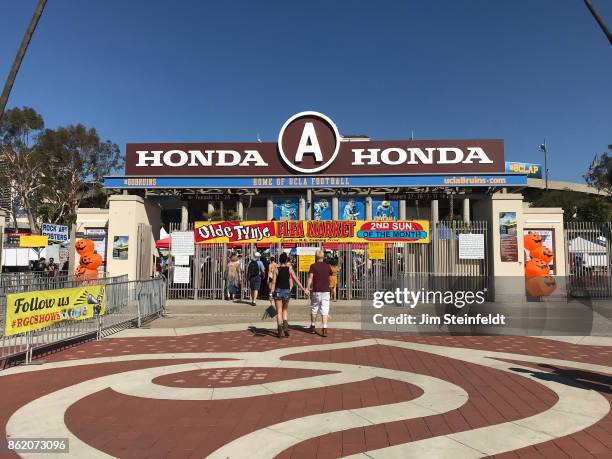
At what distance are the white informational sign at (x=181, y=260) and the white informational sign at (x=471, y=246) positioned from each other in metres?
10.1

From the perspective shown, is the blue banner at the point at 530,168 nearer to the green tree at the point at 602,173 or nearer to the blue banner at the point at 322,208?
the green tree at the point at 602,173

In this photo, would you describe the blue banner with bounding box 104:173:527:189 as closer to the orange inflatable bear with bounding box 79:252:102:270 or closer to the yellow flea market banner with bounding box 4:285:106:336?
the orange inflatable bear with bounding box 79:252:102:270

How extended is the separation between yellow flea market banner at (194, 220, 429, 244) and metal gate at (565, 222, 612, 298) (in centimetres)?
642

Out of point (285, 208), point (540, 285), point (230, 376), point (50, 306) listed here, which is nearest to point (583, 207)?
point (285, 208)

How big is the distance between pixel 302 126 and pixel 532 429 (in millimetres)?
18087

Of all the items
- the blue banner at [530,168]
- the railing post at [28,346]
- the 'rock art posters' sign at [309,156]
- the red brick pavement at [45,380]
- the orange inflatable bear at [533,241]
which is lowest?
the red brick pavement at [45,380]

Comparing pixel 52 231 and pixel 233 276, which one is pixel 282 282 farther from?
pixel 52 231

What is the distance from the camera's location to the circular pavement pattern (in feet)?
14.1

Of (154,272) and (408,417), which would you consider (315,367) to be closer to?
(408,417)

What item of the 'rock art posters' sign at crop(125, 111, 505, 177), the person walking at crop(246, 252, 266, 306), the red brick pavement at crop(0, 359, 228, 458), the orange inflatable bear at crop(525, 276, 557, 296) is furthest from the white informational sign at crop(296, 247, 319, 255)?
the red brick pavement at crop(0, 359, 228, 458)

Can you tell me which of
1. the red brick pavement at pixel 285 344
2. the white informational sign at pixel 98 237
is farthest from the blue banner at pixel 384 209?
the red brick pavement at pixel 285 344

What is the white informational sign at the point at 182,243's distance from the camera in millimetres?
17250

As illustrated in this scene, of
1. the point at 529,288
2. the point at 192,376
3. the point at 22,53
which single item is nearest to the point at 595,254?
the point at 529,288

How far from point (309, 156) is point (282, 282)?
11.9 meters
